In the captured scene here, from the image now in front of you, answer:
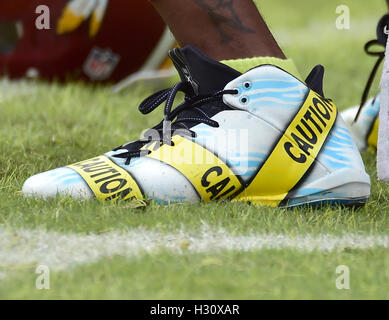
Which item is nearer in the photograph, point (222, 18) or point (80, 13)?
point (222, 18)

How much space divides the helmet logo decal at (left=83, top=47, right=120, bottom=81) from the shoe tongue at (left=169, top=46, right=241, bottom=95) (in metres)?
1.84

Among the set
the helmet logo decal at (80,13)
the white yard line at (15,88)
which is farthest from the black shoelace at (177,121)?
the helmet logo decal at (80,13)

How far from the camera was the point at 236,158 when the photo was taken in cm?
171

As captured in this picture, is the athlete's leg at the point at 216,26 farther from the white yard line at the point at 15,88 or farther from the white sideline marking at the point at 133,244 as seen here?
the white yard line at the point at 15,88

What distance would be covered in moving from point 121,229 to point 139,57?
7.34 feet

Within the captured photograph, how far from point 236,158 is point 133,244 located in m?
0.39

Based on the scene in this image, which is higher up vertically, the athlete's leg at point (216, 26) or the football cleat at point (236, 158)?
the athlete's leg at point (216, 26)

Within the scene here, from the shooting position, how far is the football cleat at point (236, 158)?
1.70 metres

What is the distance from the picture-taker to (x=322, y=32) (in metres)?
5.67

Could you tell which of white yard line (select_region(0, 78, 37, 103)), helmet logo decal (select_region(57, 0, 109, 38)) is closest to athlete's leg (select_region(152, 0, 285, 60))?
white yard line (select_region(0, 78, 37, 103))

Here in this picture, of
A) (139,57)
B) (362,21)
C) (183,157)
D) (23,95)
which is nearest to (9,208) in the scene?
(183,157)

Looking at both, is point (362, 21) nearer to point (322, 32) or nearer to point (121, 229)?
point (322, 32)

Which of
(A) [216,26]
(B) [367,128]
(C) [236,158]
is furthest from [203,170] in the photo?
(B) [367,128]

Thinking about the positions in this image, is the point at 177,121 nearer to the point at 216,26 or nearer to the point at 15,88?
the point at 216,26
